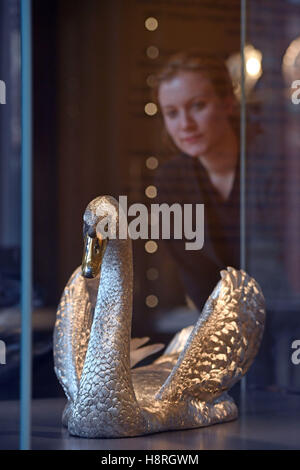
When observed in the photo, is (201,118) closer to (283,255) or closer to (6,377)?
(283,255)

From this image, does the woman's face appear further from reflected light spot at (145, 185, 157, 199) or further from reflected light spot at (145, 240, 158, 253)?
reflected light spot at (145, 240, 158, 253)

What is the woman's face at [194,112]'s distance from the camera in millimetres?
2852

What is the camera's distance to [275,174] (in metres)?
2.81

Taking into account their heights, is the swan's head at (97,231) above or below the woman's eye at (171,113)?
below

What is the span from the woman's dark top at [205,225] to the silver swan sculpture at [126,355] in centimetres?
49

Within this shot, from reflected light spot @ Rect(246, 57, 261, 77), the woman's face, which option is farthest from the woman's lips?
reflected light spot @ Rect(246, 57, 261, 77)

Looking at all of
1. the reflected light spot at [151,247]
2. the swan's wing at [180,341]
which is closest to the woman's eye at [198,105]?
the reflected light spot at [151,247]

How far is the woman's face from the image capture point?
2852 millimetres

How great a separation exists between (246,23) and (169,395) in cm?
118

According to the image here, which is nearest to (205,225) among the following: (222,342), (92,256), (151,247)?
(151,247)

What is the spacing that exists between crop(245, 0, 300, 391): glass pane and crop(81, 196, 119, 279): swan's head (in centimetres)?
87

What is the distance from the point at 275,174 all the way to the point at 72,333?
0.86 m

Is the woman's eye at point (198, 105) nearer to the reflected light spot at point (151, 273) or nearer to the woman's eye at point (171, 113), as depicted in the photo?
the woman's eye at point (171, 113)

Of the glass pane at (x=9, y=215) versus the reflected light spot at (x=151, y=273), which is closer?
the glass pane at (x=9, y=215)
